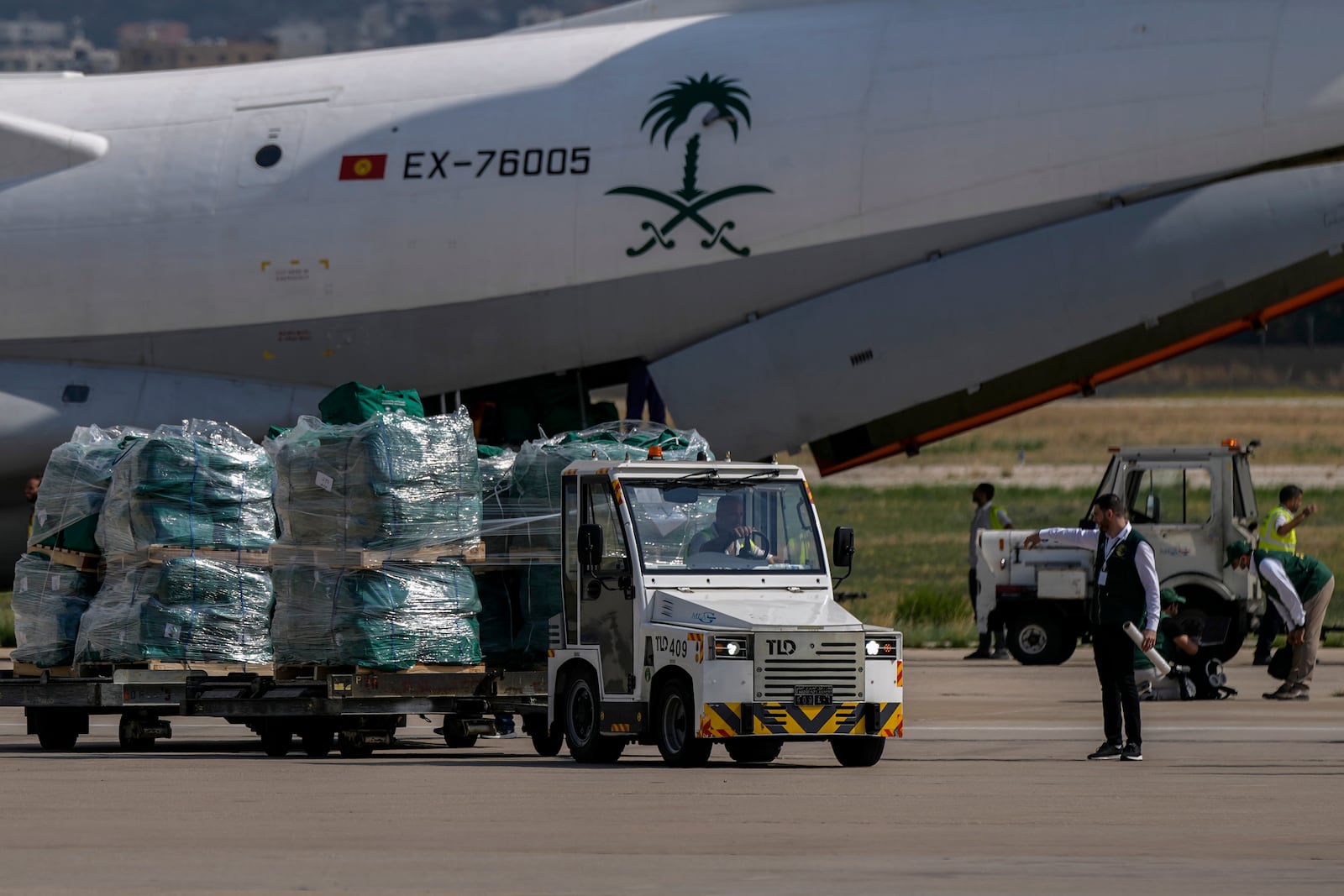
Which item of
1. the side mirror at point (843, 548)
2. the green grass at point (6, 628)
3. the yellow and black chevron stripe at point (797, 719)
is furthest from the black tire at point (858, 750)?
the green grass at point (6, 628)

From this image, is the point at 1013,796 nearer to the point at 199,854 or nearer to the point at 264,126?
the point at 199,854

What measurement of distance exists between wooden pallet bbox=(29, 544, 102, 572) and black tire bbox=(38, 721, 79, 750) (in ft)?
4.22

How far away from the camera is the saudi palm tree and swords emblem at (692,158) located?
22.7 m

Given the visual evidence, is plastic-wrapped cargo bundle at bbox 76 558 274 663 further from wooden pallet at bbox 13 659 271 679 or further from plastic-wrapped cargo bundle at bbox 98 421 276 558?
plastic-wrapped cargo bundle at bbox 98 421 276 558

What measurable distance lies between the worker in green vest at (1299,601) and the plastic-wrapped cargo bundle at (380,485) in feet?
27.9

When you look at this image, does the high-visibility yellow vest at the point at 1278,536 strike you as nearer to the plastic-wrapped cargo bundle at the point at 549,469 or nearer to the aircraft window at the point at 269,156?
the plastic-wrapped cargo bundle at the point at 549,469

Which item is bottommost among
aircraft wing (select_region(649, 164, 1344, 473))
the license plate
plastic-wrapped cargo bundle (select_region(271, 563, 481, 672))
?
the license plate

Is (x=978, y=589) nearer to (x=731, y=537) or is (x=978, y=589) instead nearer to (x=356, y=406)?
(x=356, y=406)

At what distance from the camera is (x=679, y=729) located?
49.2ft

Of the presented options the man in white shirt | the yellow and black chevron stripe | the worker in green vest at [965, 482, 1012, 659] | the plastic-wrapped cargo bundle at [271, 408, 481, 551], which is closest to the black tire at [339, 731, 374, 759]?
the plastic-wrapped cargo bundle at [271, 408, 481, 551]

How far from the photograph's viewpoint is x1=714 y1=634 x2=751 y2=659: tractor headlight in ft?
47.7

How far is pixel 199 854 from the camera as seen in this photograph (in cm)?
1022

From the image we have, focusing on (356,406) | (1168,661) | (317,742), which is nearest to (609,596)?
(317,742)

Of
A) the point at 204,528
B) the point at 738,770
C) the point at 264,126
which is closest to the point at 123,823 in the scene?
the point at 738,770
